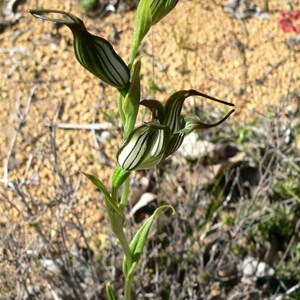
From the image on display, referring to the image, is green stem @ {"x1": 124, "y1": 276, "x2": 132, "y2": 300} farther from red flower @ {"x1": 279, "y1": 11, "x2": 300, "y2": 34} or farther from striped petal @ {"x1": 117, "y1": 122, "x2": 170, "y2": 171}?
red flower @ {"x1": 279, "y1": 11, "x2": 300, "y2": 34}

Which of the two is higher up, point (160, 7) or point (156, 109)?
point (160, 7)

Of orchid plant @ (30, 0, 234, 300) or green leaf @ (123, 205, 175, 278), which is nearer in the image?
orchid plant @ (30, 0, 234, 300)

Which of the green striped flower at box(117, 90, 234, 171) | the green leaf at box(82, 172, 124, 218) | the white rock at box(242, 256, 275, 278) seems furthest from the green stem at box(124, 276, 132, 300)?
the white rock at box(242, 256, 275, 278)

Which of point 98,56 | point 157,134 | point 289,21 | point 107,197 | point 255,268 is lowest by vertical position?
point 255,268

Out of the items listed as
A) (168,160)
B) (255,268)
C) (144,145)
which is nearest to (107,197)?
(144,145)

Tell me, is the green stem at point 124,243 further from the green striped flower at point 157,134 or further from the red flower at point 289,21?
the red flower at point 289,21

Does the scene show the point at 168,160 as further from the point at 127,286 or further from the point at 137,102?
the point at 137,102

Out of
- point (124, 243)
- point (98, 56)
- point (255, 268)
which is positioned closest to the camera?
point (98, 56)

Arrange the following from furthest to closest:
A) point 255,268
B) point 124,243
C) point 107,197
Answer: point 255,268, point 124,243, point 107,197
